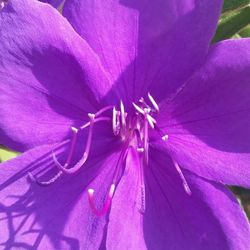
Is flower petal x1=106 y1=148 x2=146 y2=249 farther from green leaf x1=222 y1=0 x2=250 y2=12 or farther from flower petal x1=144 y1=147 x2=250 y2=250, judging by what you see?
green leaf x1=222 y1=0 x2=250 y2=12

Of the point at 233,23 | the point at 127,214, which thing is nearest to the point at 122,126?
the point at 127,214

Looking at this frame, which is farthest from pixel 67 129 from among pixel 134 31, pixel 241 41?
pixel 241 41

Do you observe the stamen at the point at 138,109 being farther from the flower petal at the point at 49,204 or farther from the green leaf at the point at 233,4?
the green leaf at the point at 233,4

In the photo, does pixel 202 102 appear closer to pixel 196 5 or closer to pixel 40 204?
pixel 196 5

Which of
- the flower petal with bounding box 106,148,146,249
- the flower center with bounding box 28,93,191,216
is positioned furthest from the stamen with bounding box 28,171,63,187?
the flower petal with bounding box 106,148,146,249

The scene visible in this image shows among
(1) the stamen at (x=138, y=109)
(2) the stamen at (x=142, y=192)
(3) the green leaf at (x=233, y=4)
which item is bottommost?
(2) the stamen at (x=142, y=192)

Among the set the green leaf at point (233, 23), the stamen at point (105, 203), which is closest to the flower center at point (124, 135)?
the stamen at point (105, 203)
